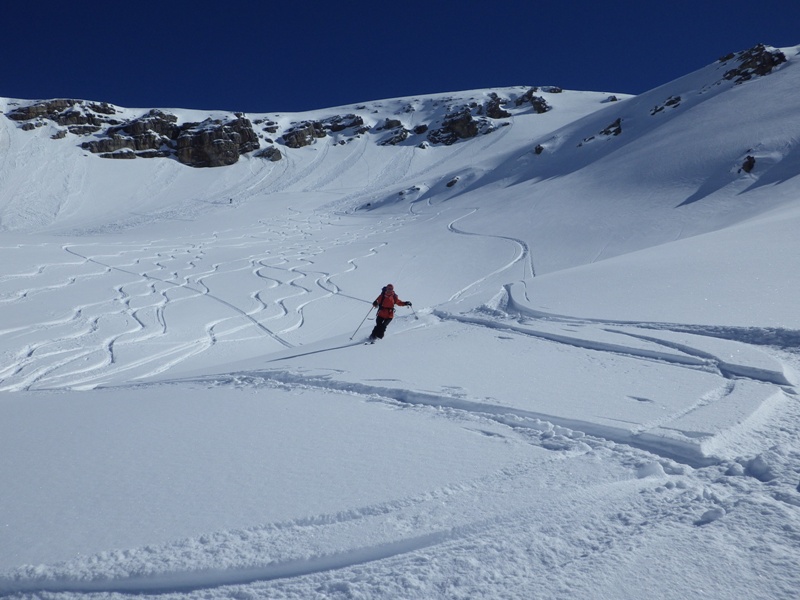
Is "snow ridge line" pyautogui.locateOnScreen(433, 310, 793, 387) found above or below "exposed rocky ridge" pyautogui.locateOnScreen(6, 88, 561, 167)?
below

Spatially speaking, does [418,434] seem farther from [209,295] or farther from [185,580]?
[209,295]

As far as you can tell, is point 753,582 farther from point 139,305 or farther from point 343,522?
point 139,305

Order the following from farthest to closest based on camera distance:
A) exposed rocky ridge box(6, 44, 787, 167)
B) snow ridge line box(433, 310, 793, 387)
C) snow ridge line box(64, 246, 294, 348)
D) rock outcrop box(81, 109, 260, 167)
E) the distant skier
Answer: exposed rocky ridge box(6, 44, 787, 167) → rock outcrop box(81, 109, 260, 167) → snow ridge line box(64, 246, 294, 348) → the distant skier → snow ridge line box(433, 310, 793, 387)

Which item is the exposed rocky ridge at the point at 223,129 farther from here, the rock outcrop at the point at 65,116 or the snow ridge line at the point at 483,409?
the snow ridge line at the point at 483,409

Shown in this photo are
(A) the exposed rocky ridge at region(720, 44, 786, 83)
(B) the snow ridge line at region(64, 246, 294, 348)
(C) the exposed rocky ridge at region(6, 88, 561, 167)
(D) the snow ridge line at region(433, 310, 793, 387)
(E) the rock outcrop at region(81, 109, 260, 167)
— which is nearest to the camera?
(D) the snow ridge line at region(433, 310, 793, 387)

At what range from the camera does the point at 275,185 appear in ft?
193

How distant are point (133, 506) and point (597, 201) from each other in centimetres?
2548

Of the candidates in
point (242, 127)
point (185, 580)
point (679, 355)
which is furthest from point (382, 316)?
point (242, 127)

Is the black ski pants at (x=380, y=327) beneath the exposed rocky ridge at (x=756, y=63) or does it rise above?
beneath

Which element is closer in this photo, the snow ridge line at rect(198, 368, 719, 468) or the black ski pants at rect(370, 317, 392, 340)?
the snow ridge line at rect(198, 368, 719, 468)

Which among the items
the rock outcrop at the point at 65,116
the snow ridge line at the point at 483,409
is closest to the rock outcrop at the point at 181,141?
the rock outcrop at the point at 65,116

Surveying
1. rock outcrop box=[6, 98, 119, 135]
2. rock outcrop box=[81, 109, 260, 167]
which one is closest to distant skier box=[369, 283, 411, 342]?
rock outcrop box=[81, 109, 260, 167]

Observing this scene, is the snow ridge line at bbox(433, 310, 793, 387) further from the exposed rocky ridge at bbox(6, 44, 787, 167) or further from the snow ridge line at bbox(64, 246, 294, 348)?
the exposed rocky ridge at bbox(6, 44, 787, 167)

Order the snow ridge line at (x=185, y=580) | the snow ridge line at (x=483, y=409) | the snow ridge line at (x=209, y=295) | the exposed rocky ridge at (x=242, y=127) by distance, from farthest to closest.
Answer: the exposed rocky ridge at (x=242, y=127)
the snow ridge line at (x=209, y=295)
the snow ridge line at (x=483, y=409)
the snow ridge line at (x=185, y=580)
